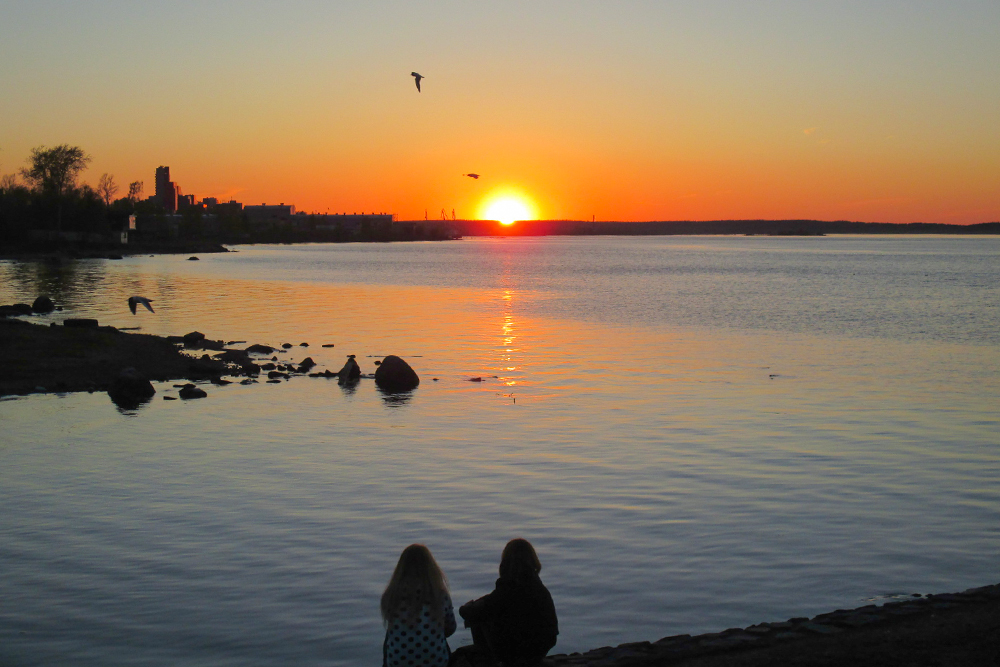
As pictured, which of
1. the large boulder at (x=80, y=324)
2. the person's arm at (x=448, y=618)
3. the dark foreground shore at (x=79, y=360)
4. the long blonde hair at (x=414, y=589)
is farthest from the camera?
the large boulder at (x=80, y=324)

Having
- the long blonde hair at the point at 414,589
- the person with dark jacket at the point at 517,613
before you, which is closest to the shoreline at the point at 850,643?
the person with dark jacket at the point at 517,613

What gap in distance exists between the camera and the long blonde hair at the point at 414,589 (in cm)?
643

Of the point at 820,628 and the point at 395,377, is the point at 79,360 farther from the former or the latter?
the point at 820,628

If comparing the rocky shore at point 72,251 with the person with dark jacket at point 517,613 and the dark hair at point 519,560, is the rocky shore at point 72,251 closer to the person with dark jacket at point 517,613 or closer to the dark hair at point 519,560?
the person with dark jacket at point 517,613

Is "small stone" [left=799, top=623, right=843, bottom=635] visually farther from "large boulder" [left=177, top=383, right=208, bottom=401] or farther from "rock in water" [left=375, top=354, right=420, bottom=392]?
"large boulder" [left=177, top=383, right=208, bottom=401]

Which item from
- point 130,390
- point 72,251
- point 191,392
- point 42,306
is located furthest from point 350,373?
point 72,251

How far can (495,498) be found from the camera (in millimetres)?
14719

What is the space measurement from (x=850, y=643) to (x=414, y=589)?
4004 millimetres

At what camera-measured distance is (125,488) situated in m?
15.4

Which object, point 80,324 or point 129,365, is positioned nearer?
point 129,365

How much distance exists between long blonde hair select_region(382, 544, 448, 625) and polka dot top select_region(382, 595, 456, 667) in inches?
1.8

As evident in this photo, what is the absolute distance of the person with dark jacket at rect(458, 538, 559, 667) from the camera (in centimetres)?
688

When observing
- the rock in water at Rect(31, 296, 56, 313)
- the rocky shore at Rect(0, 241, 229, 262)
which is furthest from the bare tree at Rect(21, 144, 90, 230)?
the rock in water at Rect(31, 296, 56, 313)

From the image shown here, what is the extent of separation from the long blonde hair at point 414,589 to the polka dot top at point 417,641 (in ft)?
0.15
